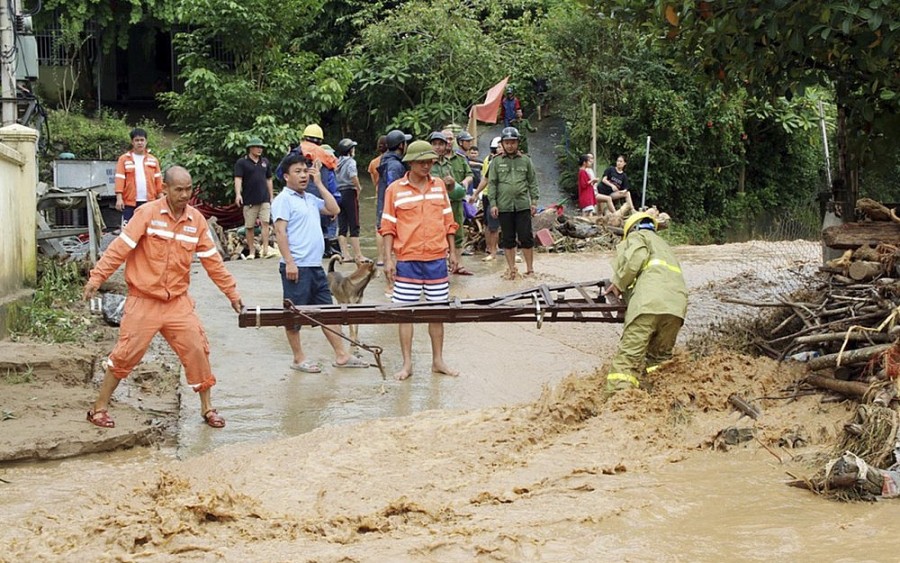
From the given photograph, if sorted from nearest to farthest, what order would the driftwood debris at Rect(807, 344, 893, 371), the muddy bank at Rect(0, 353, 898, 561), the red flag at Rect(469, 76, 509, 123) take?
the muddy bank at Rect(0, 353, 898, 561)
the driftwood debris at Rect(807, 344, 893, 371)
the red flag at Rect(469, 76, 509, 123)

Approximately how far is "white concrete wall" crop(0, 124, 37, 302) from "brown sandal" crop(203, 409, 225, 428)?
3.52m

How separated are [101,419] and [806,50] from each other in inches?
234

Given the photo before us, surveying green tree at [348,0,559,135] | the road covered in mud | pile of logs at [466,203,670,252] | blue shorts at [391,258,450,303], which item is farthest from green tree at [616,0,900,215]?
green tree at [348,0,559,135]

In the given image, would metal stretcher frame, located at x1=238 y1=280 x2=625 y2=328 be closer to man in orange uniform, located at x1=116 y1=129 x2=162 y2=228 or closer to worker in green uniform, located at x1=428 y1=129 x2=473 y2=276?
worker in green uniform, located at x1=428 y1=129 x2=473 y2=276

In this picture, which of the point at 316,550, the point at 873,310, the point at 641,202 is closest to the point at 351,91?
the point at 641,202

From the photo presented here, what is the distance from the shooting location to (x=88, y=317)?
11227mm

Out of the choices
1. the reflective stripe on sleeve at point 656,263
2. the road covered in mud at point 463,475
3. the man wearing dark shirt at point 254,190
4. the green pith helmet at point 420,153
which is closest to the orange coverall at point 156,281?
the road covered in mud at point 463,475

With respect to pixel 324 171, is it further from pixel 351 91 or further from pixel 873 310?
pixel 351 91

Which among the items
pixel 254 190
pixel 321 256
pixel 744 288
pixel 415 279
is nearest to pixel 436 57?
pixel 254 190

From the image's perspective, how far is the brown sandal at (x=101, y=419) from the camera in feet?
24.5

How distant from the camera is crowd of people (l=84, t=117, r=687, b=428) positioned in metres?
7.41

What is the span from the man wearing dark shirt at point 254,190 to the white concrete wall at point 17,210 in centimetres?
392

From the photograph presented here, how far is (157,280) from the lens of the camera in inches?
291

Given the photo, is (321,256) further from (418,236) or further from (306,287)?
(418,236)
